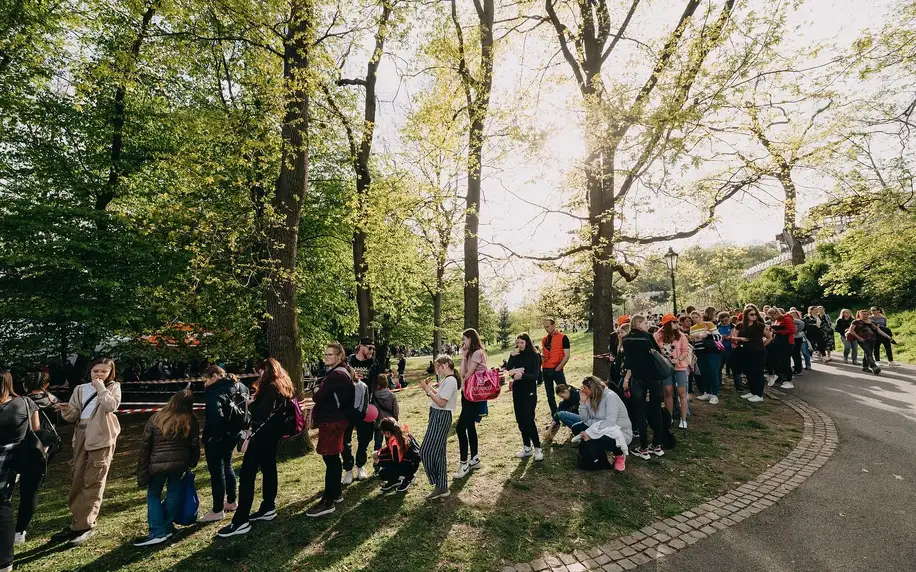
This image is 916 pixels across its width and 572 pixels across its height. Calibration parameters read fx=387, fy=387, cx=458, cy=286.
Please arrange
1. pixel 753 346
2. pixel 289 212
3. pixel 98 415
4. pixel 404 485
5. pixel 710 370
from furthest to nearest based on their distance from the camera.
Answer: pixel 710 370, pixel 753 346, pixel 289 212, pixel 404 485, pixel 98 415

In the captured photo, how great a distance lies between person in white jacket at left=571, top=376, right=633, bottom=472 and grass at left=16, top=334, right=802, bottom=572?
0.23m

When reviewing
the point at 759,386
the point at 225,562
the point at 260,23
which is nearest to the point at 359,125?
the point at 260,23

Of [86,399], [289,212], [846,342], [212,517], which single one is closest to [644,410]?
[212,517]

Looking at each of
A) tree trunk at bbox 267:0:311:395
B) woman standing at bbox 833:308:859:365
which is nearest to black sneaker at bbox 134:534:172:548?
tree trunk at bbox 267:0:311:395

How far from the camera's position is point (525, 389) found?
598cm

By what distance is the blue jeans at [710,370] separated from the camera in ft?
29.7

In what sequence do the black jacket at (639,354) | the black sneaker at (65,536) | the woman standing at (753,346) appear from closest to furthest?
the black sneaker at (65,536), the black jacket at (639,354), the woman standing at (753,346)

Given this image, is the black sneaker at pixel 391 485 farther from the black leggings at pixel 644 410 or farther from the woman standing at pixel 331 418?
the black leggings at pixel 644 410

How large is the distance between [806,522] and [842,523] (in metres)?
0.35

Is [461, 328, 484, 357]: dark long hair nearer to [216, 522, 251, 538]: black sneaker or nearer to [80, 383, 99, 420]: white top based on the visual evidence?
[216, 522, 251, 538]: black sneaker

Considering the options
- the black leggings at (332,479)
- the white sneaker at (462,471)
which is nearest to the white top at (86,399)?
the black leggings at (332,479)

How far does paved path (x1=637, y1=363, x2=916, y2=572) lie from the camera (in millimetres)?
3670

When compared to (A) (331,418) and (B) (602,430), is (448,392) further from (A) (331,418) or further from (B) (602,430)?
(B) (602,430)

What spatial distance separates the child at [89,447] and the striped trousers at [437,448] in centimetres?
373
